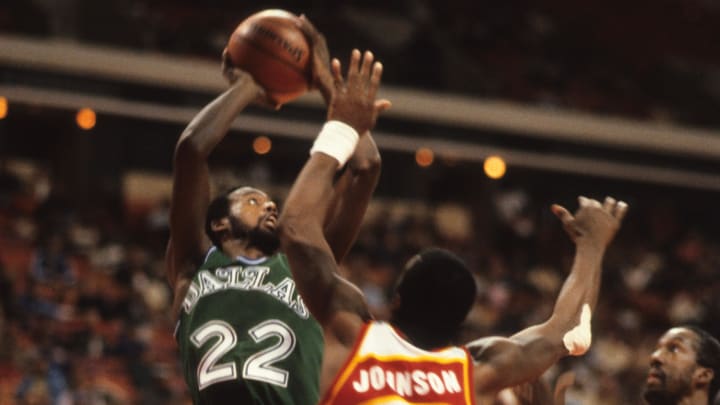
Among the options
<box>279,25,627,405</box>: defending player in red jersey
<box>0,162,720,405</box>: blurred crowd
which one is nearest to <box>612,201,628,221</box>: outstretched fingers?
<box>279,25,627,405</box>: defending player in red jersey

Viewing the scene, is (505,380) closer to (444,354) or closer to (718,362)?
(444,354)

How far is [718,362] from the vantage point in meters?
4.86

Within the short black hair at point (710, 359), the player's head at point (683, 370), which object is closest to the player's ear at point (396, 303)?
the player's head at point (683, 370)

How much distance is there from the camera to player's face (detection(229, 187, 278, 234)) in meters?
4.20

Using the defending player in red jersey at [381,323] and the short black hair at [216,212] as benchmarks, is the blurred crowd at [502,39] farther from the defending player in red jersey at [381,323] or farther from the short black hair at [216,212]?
the defending player in red jersey at [381,323]

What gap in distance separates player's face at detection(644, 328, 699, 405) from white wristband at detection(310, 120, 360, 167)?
2.12m

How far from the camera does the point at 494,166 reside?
52.2 ft

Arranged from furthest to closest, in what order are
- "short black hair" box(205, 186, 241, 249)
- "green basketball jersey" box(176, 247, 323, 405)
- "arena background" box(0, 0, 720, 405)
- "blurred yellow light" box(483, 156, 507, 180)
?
"blurred yellow light" box(483, 156, 507, 180) < "arena background" box(0, 0, 720, 405) < "short black hair" box(205, 186, 241, 249) < "green basketball jersey" box(176, 247, 323, 405)

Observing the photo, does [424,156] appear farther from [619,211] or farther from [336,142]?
[336,142]

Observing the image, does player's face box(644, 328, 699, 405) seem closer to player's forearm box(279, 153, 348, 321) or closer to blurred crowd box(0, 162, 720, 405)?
player's forearm box(279, 153, 348, 321)

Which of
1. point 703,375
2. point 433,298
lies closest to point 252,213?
point 433,298

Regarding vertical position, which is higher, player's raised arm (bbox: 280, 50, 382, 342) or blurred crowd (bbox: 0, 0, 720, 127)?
blurred crowd (bbox: 0, 0, 720, 127)

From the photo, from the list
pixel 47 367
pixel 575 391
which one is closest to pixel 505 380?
pixel 47 367

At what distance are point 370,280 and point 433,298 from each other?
9.61 m
